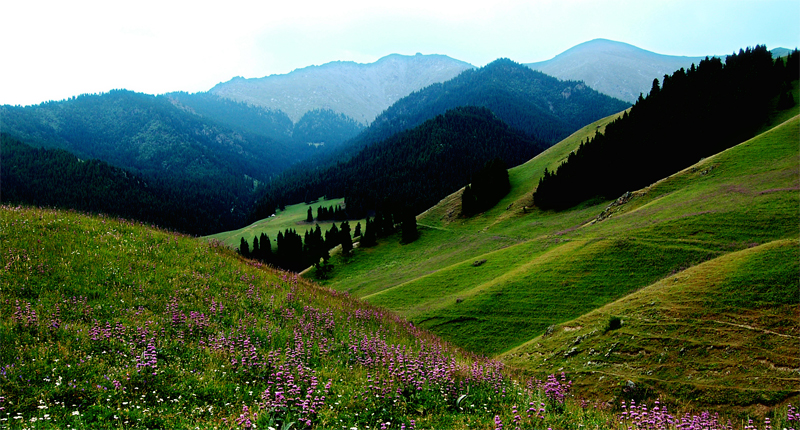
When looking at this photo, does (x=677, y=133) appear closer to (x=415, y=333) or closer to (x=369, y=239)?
(x=369, y=239)

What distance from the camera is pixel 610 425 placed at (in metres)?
9.09

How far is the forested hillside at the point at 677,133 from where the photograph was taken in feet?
221

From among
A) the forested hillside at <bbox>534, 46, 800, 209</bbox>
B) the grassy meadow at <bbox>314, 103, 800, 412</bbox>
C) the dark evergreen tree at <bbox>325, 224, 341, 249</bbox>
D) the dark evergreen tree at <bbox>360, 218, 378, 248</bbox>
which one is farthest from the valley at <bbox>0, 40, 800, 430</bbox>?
the dark evergreen tree at <bbox>325, 224, 341, 249</bbox>

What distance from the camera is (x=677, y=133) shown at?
70.9m

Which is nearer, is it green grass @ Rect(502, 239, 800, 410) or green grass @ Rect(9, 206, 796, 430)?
green grass @ Rect(9, 206, 796, 430)

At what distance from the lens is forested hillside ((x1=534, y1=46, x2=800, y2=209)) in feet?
221

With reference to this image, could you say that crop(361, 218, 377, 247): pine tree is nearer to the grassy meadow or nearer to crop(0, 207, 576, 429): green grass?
the grassy meadow

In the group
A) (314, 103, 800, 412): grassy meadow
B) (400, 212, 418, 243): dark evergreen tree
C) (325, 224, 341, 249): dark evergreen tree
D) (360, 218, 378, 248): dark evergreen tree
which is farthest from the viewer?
(325, 224, 341, 249): dark evergreen tree

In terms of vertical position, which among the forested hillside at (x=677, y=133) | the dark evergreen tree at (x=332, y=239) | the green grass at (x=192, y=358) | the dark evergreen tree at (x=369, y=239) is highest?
the forested hillside at (x=677, y=133)

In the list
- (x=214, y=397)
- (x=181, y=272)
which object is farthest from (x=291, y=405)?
(x=181, y=272)

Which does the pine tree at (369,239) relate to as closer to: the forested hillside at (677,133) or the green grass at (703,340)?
the forested hillside at (677,133)

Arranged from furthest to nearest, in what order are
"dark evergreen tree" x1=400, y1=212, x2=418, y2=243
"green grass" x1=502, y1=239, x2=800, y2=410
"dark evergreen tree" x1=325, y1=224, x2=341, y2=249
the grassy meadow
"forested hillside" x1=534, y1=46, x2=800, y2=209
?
"dark evergreen tree" x1=325, y1=224, x2=341, y2=249, "dark evergreen tree" x1=400, y1=212, x2=418, y2=243, "forested hillside" x1=534, y1=46, x2=800, y2=209, the grassy meadow, "green grass" x1=502, y1=239, x2=800, y2=410

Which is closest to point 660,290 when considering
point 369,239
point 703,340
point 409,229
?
point 703,340

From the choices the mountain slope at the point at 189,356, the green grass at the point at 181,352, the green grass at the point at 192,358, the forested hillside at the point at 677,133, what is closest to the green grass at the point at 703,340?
the green grass at the point at 192,358
